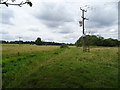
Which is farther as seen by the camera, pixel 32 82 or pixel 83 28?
pixel 83 28

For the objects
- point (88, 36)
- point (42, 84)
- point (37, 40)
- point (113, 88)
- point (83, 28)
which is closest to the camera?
point (113, 88)

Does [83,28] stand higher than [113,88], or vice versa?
[83,28]

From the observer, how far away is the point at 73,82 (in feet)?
23.8

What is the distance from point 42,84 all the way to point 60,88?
3.50 feet

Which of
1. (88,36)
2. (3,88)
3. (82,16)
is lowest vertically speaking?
(3,88)

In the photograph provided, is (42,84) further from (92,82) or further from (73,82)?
(92,82)

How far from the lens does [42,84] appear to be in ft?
23.5

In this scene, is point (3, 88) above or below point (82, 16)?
below

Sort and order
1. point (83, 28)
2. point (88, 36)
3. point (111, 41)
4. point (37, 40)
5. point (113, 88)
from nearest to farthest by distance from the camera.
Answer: point (113, 88), point (83, 28), point (88, 36), point (111, 41), point (37, 40)

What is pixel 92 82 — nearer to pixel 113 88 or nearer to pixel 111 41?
pixel 113 88

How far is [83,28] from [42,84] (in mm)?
27107

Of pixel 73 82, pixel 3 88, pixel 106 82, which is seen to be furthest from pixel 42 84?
pixel 106 82

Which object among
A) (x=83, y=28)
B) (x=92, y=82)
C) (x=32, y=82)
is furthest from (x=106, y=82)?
(x=83, y=28)

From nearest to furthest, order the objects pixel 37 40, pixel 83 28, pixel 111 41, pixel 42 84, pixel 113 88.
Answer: pixel 113 88 < pixel 42 84 < pixel 83 28 < pixel 111 41 < pixel 37 40
